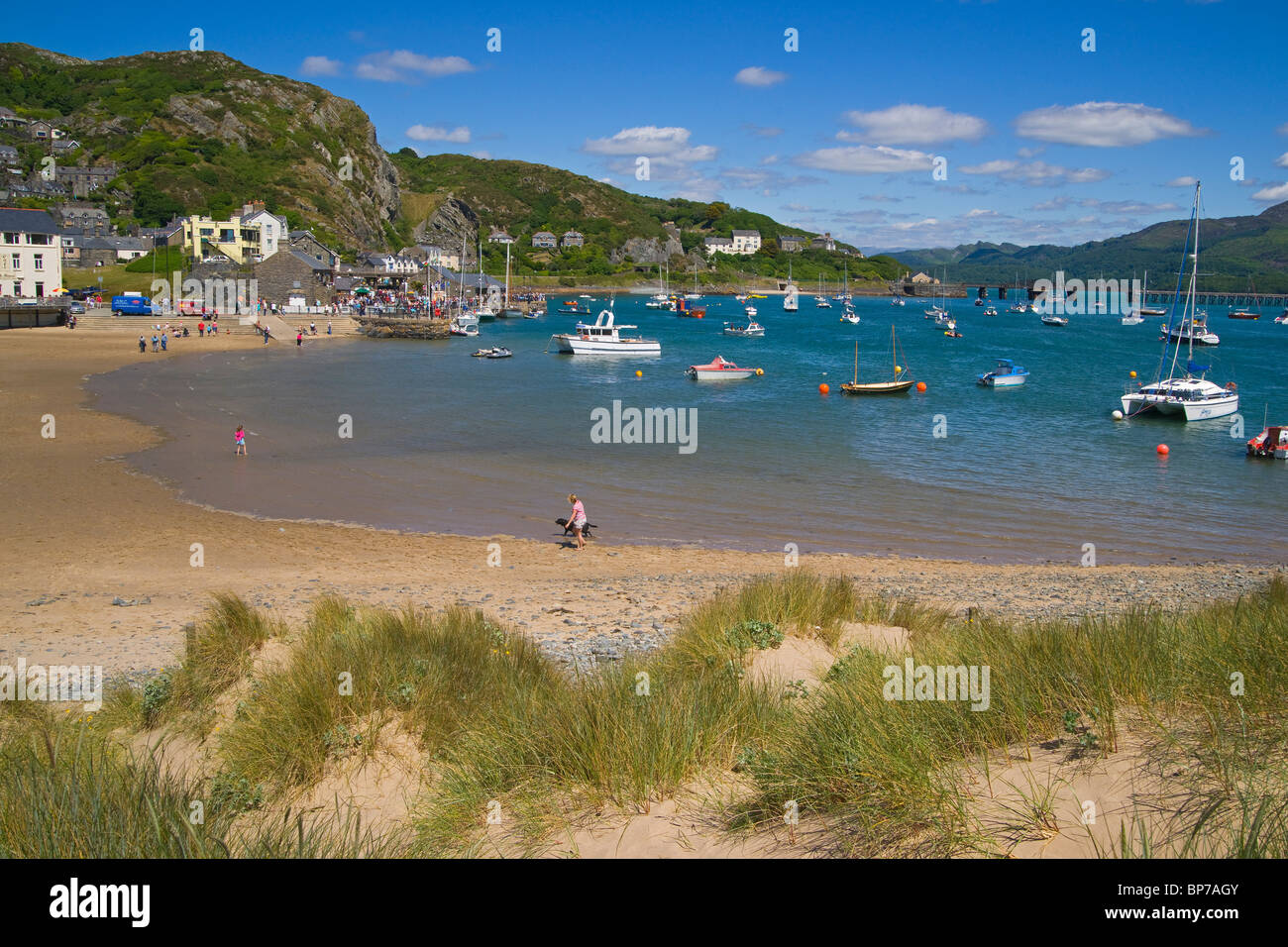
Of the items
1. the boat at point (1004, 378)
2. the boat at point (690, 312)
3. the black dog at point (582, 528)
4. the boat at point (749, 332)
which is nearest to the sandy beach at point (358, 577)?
the black dog at point (582, 528)

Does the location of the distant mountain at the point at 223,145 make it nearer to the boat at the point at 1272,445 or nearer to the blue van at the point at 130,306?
the blue van at the point at 130,306

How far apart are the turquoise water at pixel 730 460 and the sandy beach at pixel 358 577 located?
151cm

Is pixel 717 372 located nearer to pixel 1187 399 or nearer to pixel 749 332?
pixel 1187 399

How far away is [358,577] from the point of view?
1566cm

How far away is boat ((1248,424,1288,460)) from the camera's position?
96.0 ft

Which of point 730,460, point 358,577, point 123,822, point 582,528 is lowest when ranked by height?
point 358,577

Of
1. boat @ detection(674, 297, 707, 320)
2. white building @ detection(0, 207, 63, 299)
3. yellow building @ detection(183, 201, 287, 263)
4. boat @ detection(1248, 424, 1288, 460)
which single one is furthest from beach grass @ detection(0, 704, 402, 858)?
boat @ detection(674, 297, 707, 320)

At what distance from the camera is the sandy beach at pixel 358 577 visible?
12102 mm

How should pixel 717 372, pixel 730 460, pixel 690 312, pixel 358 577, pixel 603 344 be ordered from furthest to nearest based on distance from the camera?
pixel 690 312 → pixel 603 344 → pixel 717 372 → pixel 730 460 → pixel 358 577

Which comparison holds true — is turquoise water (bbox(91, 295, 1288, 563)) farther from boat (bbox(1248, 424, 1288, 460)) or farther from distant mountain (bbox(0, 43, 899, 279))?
distant mountain (bbox(0, 43, 899, 279))

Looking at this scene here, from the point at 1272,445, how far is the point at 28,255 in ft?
279

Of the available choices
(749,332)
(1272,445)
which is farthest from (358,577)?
(749,332)

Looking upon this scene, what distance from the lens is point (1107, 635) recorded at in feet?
21.3
